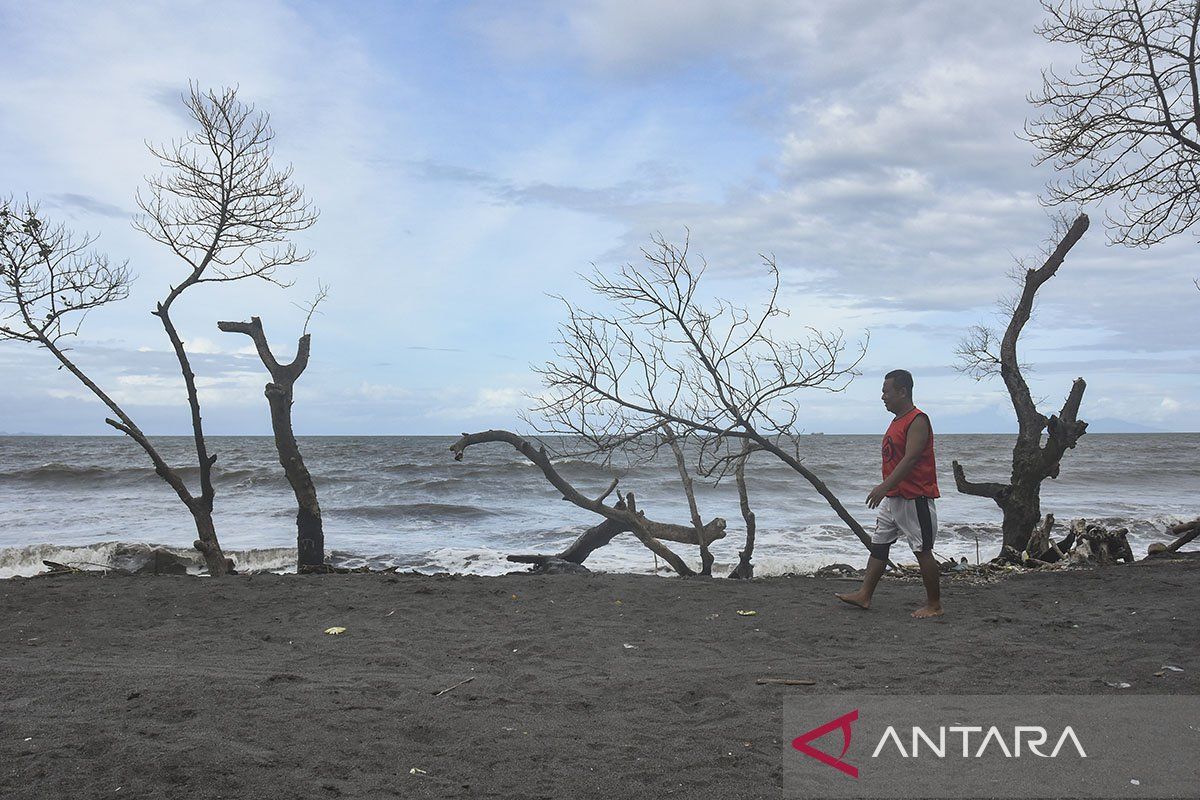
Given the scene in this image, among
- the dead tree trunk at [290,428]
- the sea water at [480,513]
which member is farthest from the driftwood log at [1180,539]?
the dead tree trunk at [290,428]

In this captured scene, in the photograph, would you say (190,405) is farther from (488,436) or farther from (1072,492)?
(1072,492)

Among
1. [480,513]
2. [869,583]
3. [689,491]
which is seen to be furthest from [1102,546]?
[480,513]

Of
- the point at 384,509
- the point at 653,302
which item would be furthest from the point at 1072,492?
the point at 653,302

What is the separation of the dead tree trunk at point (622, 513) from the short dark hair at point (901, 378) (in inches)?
132

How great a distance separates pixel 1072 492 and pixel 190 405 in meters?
25.5

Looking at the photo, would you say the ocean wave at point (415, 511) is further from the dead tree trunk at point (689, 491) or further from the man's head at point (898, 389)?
the man's head at point (898, 389)

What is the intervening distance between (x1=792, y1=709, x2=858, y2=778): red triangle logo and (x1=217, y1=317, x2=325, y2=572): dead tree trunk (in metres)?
7.04

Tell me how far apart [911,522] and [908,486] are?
29cm

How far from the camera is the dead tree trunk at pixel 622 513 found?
9172mm

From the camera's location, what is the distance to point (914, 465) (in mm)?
6406

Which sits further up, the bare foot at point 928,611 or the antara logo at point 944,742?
the bare foot at point 928,611

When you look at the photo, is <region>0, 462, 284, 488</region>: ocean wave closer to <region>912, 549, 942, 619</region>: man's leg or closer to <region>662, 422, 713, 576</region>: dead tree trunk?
<region>662, 422, 713, 576</region>: dead tree trunk

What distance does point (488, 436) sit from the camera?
29.9ft

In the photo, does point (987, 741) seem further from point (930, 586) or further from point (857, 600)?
point (857, 600)
